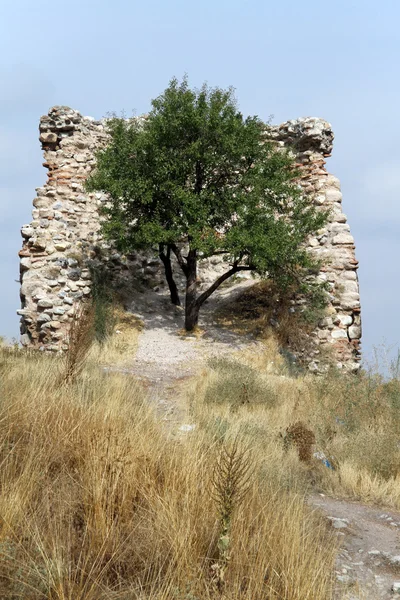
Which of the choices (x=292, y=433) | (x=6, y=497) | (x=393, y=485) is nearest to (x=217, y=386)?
(x=292, y=433)

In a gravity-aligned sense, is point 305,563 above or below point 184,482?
below

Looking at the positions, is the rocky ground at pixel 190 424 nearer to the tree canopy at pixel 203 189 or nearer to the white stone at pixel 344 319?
the tree canopy at pixel 203 189

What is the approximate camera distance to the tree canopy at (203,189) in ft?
39.4

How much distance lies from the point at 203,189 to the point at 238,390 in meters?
5.63

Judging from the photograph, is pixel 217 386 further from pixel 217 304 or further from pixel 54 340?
pixel 217 304

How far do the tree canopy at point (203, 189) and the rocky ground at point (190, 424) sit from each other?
0.83 metres

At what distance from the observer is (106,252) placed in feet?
46.0

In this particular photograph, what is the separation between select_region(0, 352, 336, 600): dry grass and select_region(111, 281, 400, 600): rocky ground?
27 cm

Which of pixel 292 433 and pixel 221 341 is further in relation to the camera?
pixel 221 341

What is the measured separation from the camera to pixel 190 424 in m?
6.50

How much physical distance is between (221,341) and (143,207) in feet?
11.0

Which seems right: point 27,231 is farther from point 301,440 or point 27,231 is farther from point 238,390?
point 301,440

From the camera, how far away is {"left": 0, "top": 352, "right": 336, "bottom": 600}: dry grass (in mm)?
2924

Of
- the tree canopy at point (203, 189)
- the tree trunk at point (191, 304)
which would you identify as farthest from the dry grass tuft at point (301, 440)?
the tree trunk at point (191, 304)
